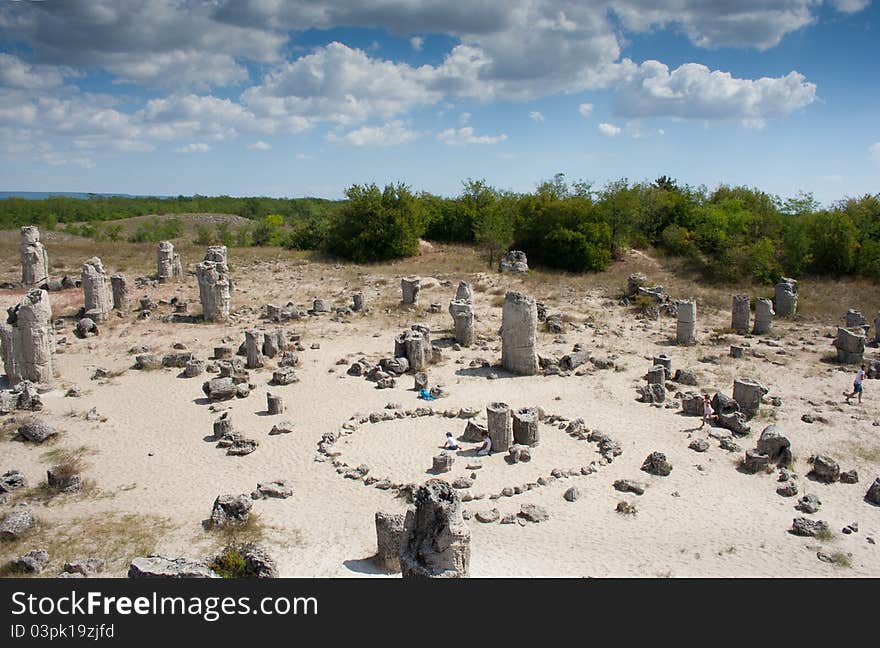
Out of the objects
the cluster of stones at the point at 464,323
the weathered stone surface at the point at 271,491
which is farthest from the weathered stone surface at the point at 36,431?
the cluster of stones at the point at 464,323

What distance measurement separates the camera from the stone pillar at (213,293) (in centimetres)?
2788

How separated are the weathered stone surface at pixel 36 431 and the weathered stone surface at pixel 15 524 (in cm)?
405

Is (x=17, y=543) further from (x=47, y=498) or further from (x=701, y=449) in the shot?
(x=701, y=449)

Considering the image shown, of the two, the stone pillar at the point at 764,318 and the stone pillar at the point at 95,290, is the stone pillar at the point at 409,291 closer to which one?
the stone pillar at the point at 95,290

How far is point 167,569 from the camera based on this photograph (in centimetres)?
975

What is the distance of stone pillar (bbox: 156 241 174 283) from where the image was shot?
3550 cm

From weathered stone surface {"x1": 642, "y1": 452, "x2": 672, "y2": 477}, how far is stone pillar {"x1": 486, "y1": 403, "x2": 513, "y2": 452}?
10.7 ft

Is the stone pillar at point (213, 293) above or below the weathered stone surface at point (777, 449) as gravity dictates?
above

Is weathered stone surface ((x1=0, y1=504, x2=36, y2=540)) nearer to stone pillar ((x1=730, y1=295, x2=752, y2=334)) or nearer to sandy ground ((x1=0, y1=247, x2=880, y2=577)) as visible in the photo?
sandy ground ((x1=0, y1=247, x2=880, y2=577))

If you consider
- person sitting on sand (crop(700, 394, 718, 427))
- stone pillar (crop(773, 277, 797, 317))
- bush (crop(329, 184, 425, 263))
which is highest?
bush (crop(329, 184, 425, 263))

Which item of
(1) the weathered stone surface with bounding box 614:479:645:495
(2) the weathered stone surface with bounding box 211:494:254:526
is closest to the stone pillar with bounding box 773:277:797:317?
(1) the weathered stone surface with bounding box 614:479:645:495

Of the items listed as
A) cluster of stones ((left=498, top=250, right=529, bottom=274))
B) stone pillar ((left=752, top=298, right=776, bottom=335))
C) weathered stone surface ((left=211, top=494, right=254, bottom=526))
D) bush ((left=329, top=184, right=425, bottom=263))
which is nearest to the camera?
weathered stone surface ((left=211, top=494, right=254, bottom=526))

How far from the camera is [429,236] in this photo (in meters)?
50.9
